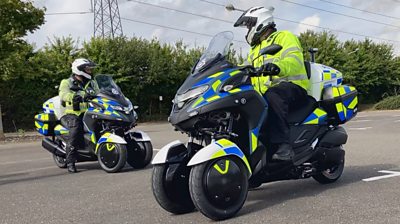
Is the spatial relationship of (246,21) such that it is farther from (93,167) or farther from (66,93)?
(93,167)

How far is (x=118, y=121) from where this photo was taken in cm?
788

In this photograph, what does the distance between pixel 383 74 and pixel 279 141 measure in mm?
42820

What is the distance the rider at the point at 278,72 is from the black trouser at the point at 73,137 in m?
3.82

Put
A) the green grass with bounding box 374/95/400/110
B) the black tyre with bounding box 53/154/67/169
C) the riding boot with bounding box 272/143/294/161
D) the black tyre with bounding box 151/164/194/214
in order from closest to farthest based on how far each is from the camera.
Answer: the black tyre with bounding box 151/164/194/214
the riding boot with bounding box 272/143/294/161
the black tyre with bounding box 53/154/67/169
the green grass with bounding box 374/95/400/110

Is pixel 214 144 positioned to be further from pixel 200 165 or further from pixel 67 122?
pixel 67 122

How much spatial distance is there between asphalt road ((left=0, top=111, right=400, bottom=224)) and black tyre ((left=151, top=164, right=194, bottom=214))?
11cm

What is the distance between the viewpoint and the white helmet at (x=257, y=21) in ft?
17.5

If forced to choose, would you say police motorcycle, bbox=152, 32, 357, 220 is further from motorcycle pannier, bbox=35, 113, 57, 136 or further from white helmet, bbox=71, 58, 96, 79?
motorcycle pannier, bbox=35, 113, 57, 136

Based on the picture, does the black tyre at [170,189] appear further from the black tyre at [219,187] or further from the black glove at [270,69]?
the black glove at [270,69]

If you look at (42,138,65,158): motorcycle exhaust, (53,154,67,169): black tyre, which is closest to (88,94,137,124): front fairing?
(42,138,65,158): motorcycle exhaust

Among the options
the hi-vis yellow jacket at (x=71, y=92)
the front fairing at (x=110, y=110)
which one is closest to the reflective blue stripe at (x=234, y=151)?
the front fairing at (x=110, y=110)

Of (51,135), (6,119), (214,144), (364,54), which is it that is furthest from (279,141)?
(364,54)

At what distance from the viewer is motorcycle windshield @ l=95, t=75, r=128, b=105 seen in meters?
8.03

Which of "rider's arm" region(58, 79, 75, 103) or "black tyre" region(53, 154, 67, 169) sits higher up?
"rider's arm" region(58, 79, 75, 103)
